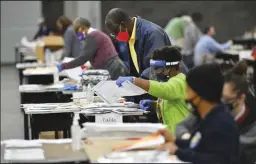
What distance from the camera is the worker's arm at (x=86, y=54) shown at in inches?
329

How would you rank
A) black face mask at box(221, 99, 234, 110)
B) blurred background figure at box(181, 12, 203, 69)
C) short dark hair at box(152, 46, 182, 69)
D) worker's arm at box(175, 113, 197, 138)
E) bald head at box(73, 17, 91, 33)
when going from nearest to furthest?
worker's arm at box(175, 113, 197, 138) → black face mask at box(221, 99, 234, 110) → short dark hair at box(152, 46, 182, 69) → bald head at box(73, 17, 91, 33) → blurred background figure at box(181, 12, 203, 69)

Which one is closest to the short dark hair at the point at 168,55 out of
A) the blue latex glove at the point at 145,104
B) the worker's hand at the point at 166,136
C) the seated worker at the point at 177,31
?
the blue latex glove at the point at 145,104

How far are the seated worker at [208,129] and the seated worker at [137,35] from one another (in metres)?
2.73

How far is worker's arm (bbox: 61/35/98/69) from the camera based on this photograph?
27.4ft

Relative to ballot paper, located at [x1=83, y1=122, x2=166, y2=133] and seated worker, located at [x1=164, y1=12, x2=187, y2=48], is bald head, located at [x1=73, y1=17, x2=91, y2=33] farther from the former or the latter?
seated worker, located at [x1=164, y1=12, x2=187, y2=48]

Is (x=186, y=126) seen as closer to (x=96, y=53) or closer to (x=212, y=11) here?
(x=96, y=53)

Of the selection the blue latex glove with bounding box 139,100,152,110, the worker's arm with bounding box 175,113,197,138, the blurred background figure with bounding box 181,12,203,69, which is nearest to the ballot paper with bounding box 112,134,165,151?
the worker's arm with bounding box 175,113,197,138

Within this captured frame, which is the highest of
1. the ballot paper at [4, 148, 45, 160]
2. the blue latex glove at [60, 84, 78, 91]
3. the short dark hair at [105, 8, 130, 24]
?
the short dark hair at [105, 8, 130, 24]

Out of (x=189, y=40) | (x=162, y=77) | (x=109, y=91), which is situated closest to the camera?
(x=162, y=77)

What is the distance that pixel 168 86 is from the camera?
5.22m

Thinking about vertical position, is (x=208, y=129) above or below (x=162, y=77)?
above

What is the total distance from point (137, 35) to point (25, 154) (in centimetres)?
299

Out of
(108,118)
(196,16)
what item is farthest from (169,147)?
(196,16)

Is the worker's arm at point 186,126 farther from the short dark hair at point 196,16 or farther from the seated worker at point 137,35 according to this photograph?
the short dark hair at point 196,16
